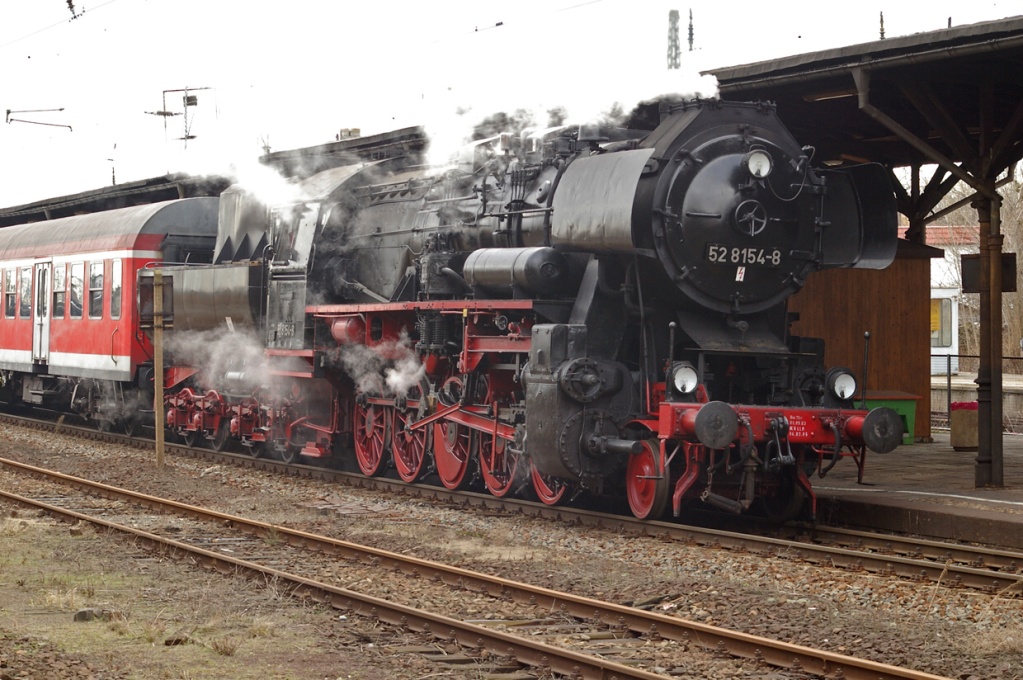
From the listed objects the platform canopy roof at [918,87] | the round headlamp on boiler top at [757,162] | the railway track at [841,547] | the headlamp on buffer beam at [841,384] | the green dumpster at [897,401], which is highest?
the platform canopy roof at [918,87]

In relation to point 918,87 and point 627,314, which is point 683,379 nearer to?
point 627,314

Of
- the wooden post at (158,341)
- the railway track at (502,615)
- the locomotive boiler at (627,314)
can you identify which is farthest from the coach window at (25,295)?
the railway track at (502,615)

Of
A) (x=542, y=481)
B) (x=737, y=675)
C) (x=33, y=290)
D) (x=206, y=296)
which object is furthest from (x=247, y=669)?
(x=33, y=290)

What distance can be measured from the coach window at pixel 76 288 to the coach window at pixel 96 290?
40 centimetres

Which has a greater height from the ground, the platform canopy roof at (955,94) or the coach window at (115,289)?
the platform canopy roof at (955,94)

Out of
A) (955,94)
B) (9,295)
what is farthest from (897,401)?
(9,295)

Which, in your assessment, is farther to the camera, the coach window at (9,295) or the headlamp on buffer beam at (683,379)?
the coach window at (9,295)

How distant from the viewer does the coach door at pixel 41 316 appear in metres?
20.4

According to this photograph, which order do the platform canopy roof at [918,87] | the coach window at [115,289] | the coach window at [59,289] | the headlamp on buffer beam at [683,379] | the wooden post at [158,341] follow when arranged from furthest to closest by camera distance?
1. the coach window at [59,289]
2. the coach window at [115,289]
3. the wooden post at [158,341]
4. the platform canopy roof at [918,87]
5. the headlamp on buffer beam at [683,379]

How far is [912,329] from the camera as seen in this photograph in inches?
635

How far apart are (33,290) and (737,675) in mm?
17960

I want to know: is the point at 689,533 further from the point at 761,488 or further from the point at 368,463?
the point at 368,463

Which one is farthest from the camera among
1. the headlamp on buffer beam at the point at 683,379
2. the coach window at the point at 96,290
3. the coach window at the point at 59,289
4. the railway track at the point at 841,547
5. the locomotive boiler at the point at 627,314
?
the coach window at the point at 59,289

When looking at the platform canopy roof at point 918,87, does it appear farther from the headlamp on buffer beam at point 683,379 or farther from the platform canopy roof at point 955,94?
the headlamp on buffer beam at point 683,379
